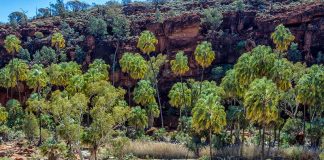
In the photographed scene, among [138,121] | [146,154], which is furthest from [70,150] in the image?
[138,121]

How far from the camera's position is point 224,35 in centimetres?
7862

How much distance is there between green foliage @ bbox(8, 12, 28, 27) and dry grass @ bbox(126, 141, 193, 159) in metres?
54.5

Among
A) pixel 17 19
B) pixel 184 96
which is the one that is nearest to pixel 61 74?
pixel 184 96

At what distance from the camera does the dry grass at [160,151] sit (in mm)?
47344

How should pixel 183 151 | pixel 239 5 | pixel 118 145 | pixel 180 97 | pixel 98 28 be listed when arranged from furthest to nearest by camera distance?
pixel 98 28
pixel 239 5
pixel 180 97
pixel 183 151
pixel 118 145

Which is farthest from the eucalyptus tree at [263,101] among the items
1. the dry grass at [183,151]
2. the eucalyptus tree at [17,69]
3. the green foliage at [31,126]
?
the eucalyptus tree at [17,69]

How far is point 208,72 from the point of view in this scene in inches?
2972

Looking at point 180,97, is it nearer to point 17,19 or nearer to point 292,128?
point 292,128

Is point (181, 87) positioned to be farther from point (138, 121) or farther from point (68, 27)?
point (68, 27)

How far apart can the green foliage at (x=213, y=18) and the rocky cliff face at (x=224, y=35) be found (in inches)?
54.2

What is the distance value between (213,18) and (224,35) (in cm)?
383

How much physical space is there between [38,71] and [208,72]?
106ft

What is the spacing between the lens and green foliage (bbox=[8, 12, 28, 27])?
91375mm

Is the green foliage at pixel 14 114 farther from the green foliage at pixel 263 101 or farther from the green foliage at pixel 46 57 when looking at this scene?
the green foliage at pixel 263 101
